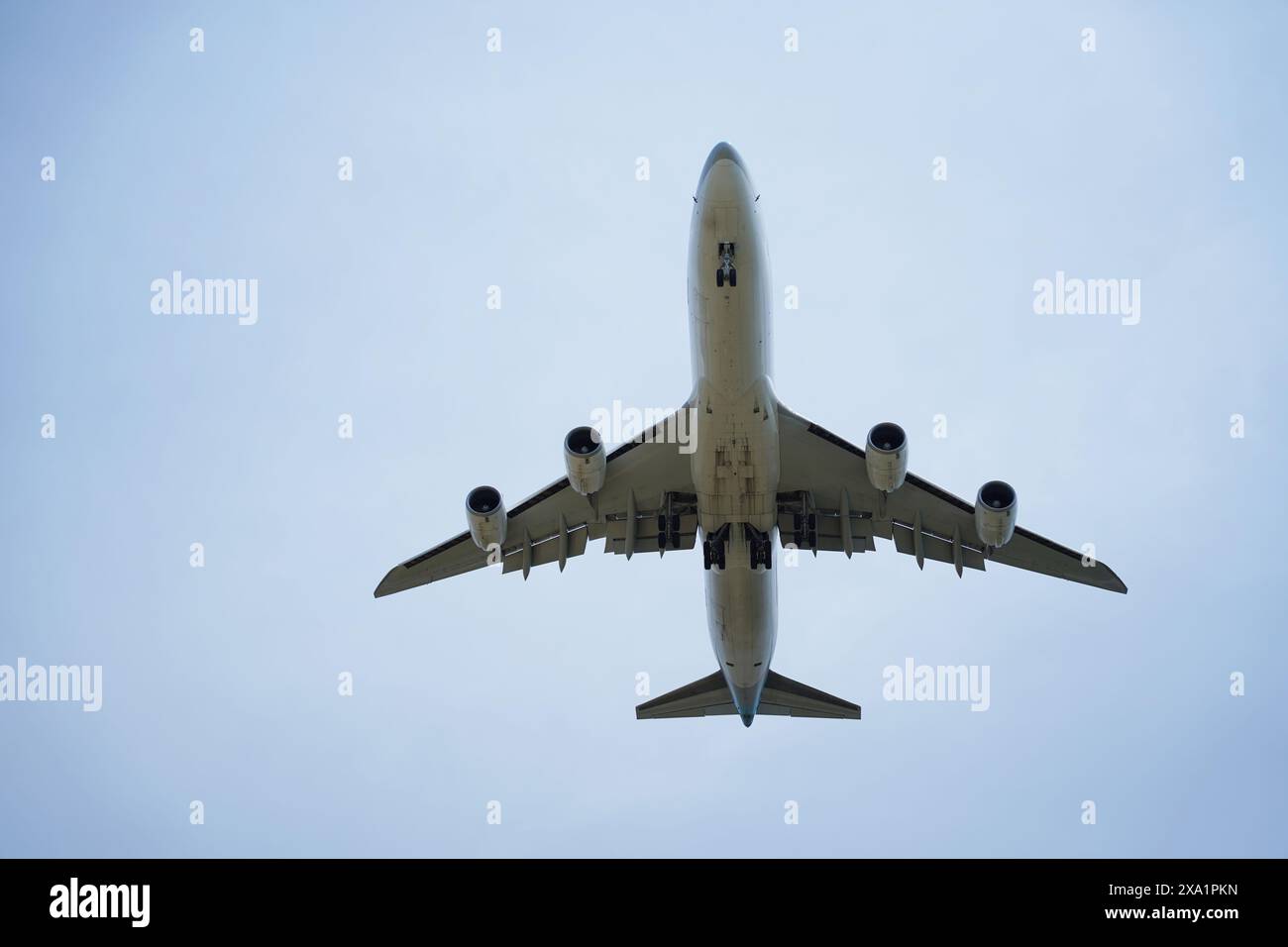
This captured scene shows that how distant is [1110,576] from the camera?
2962cm

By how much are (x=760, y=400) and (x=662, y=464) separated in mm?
4905

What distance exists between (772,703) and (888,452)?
31.7 ft

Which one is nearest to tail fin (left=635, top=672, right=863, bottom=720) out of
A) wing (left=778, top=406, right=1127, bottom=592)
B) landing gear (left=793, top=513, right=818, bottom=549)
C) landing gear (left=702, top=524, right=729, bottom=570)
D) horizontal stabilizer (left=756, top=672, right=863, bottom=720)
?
horizontal stabilizer (left=756, top=672, right=863, bottom=720)

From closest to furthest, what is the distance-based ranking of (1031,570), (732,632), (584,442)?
(584,442)
(732,632)
(1031,570)

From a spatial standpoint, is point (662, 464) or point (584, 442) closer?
point (584, 442)

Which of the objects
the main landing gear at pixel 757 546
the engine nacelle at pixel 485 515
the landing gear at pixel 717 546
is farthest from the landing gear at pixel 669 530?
the engine nacelle at pixel 485 515

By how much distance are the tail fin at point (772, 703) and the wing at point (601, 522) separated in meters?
4.37

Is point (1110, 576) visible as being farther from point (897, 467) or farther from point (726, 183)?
point (726, 183)

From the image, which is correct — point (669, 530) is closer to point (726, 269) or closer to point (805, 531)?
point (805, 531)

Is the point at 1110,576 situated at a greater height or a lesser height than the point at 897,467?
lesser

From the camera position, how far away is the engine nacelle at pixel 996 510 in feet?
86.0
